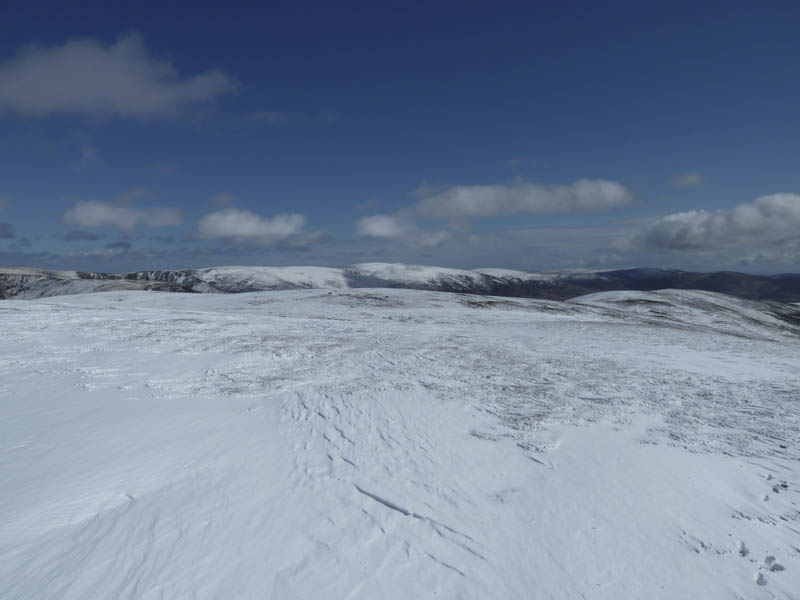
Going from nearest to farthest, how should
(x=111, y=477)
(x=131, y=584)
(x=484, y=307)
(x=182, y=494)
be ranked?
(x=131, y=584), (x=182, y=494), (x=111, y=477), (x=484, y=307)

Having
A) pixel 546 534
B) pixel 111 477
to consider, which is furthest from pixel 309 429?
pixel 546 534

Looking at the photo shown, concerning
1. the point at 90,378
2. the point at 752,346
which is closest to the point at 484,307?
the point at 752,346

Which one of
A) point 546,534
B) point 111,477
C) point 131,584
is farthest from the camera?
point 111,477

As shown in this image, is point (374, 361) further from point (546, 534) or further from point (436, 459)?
point (546, 534)

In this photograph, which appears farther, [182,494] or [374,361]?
[374,361]

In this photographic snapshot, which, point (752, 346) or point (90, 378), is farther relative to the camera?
point (752, 346)

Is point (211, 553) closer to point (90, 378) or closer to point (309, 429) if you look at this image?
point (309, 429)
